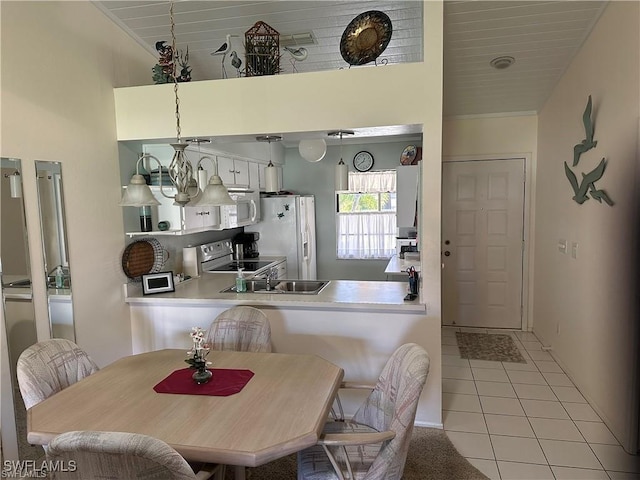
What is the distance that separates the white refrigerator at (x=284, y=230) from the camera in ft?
17.5

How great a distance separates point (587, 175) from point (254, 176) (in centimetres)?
344

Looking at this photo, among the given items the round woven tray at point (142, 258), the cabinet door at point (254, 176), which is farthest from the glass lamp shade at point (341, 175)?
the cabinet door at point (254, 176)

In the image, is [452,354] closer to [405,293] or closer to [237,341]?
[405,293]

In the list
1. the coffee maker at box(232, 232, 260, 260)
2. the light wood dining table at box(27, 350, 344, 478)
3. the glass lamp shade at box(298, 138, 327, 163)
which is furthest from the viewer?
the coffee maker at box(232, 232, 260, 260)

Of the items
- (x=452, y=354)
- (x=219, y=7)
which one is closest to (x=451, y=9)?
(x=219, y=7)

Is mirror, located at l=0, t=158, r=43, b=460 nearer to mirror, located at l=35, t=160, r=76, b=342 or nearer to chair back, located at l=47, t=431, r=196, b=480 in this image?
mirror, located at l=35, t=160, r=76, b=342

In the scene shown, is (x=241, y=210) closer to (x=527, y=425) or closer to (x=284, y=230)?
(x=284, y=230)

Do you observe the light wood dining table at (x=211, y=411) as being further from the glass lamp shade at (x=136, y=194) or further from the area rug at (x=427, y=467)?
the glass lamp shade at (x=136, y=194)

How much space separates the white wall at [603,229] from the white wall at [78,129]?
11.1 feet

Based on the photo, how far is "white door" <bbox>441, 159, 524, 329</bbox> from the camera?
4625 millimetres

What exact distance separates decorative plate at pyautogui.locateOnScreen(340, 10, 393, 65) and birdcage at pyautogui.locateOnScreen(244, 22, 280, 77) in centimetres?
50

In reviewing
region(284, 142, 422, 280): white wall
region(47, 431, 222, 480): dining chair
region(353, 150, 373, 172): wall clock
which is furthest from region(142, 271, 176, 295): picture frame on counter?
region(353, 150, 373, 172): wall clock

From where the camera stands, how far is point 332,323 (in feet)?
9.46

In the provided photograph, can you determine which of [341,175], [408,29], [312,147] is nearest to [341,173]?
[341,175]
